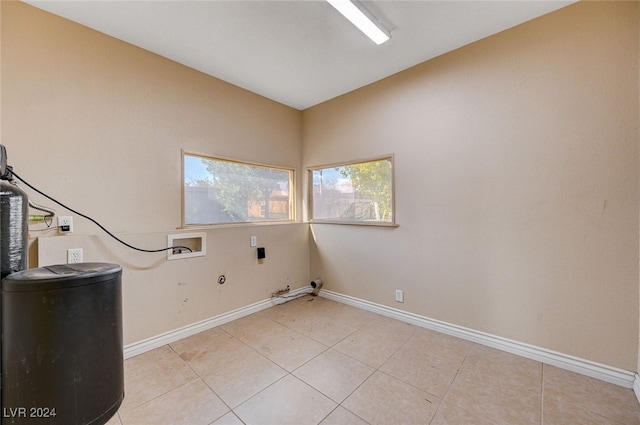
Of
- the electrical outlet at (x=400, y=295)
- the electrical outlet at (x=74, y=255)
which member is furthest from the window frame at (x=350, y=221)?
the electrical outlet at (x=74, y=255)

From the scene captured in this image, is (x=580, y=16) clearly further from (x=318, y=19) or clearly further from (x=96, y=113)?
(x=96, y=113)

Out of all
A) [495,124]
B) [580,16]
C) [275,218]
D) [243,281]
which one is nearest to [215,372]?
[243,281]

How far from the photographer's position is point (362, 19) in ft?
6.39

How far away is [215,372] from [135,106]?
7.85 ft

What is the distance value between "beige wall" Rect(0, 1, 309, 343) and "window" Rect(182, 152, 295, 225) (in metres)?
0.14

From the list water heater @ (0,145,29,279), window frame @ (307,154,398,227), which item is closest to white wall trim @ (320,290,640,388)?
window frame @ (307,154,398,227)

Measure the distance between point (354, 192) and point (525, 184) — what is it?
1.72 m

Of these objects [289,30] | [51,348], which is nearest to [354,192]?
[289,30]

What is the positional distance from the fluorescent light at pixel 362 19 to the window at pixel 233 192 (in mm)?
1910

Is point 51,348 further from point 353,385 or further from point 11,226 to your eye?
point 353,385

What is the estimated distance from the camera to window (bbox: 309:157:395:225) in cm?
297

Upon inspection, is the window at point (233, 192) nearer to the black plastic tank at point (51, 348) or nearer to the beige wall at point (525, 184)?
the beige wall at point (525, 184)

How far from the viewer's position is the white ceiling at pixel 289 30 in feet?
6.26

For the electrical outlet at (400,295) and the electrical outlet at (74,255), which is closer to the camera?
the electrical outlet at (74,255)
